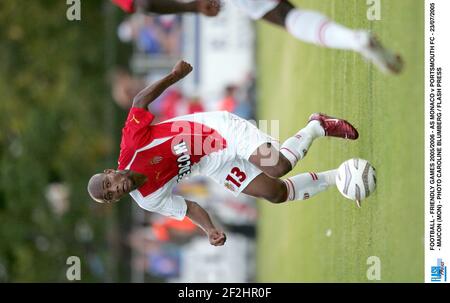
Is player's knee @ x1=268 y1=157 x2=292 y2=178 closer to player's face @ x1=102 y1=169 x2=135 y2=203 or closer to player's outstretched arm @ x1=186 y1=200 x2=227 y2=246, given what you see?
player's outstretched arm @ x1=186 y1=200 x2=227 y2=246

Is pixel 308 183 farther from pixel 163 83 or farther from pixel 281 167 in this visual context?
pixel 163 83

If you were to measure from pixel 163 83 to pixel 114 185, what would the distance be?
943mm

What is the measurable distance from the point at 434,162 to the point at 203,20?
36.3 feet

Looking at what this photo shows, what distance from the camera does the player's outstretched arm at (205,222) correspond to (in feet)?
22.8

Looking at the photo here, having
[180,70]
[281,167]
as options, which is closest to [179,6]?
[180,70]

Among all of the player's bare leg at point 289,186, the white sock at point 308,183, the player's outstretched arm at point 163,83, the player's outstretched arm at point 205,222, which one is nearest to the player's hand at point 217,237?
the player's outstretched arm at point 205,222

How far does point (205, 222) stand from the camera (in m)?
7.20

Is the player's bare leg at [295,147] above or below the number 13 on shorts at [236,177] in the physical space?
above

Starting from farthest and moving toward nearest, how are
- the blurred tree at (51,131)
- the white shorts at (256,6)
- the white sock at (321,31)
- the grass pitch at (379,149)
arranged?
the blurred tree at (51,131) < the grass pitch at (379,149) < the white shorts at (256,6) < the white sock at (321,31)

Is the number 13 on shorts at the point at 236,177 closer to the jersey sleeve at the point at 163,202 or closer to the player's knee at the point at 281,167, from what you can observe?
the jersey sleeve at the point at 163,202

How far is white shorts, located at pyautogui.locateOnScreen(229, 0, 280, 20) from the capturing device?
21.3 feet

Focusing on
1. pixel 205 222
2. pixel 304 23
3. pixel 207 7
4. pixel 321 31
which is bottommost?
pixel 205 222

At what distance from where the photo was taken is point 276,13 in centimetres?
648

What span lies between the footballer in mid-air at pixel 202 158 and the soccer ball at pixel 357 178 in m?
0.04
